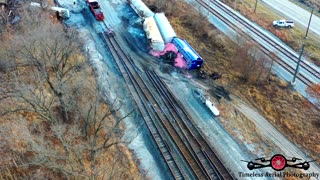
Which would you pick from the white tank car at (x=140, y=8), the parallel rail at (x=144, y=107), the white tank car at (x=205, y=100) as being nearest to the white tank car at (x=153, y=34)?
the white tank car at (x=140, y=8)

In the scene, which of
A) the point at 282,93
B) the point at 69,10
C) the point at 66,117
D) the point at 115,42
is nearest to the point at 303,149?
the point at 282,93

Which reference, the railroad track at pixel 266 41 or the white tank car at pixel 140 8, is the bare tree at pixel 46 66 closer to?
the white tank car at pixel 140 8

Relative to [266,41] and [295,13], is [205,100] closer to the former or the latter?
[266,41]

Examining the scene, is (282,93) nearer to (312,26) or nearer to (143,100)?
(143,100)

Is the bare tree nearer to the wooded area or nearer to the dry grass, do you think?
the wooded area

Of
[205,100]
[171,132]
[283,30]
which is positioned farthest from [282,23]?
[171,132]

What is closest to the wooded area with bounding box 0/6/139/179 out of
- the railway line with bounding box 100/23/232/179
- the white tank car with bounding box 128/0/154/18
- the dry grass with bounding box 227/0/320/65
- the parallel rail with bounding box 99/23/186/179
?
the parallel rail with bounding box 99/23/186/179

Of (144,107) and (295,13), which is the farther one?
(295,13)
